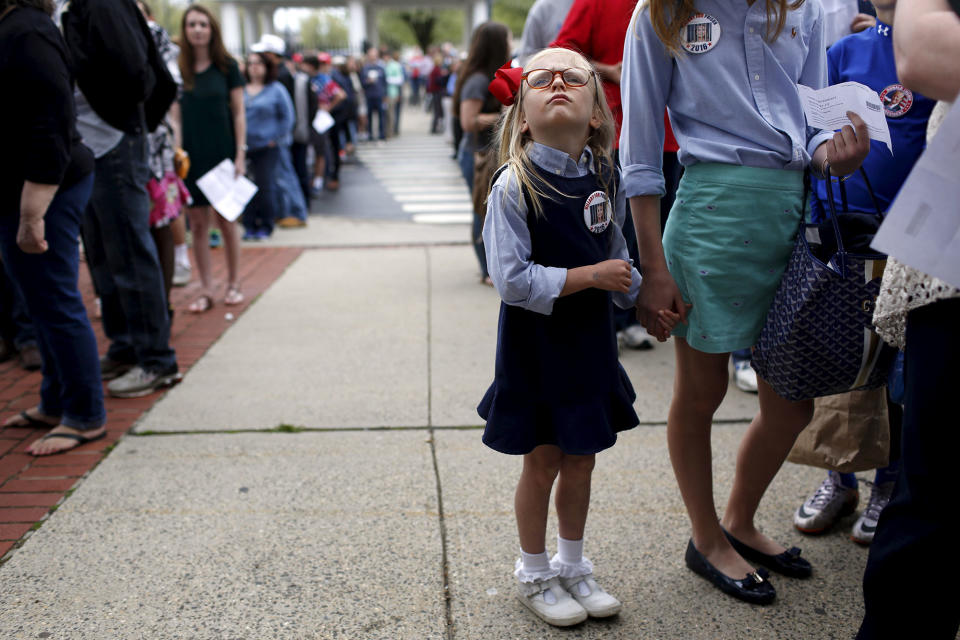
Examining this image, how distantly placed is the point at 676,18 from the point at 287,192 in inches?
304

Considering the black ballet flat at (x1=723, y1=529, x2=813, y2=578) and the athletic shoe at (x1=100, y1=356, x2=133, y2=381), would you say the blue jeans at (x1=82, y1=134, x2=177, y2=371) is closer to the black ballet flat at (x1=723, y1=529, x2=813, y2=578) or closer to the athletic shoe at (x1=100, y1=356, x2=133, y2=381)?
the athletic shoe at (x1=100, y1=356, x2=133, y2=381)

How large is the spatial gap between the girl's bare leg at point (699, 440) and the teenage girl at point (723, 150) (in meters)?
0.05

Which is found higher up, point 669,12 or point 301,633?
point 669,12

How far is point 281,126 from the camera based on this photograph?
8414 mm

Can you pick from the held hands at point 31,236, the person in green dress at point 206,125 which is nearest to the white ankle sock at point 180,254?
the person in green dress at point 206,125

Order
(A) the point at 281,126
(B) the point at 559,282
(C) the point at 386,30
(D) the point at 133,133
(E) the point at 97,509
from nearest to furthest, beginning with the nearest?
1. (B) the point at 559,282
2. (E) the point at 97,509
3. (D) the point at 133,133
4. (A) the point at 281,126
5. (C) the point at 386,30

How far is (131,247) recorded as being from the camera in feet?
13.7

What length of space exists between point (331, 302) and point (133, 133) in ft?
7.22

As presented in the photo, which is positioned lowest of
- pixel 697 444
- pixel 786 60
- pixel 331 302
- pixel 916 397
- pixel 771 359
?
pixel 331 302

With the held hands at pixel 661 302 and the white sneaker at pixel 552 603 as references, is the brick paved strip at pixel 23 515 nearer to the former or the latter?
the white sneaker at pixel 552 603

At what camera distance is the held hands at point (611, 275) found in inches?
80.9

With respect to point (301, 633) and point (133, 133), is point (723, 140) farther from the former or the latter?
point (133, 133)

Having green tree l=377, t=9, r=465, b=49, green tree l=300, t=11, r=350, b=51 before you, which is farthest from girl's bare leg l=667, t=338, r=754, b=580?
green tree l=300, t=11, r=350, b=51

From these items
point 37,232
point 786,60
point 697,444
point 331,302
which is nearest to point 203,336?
point 331,302
